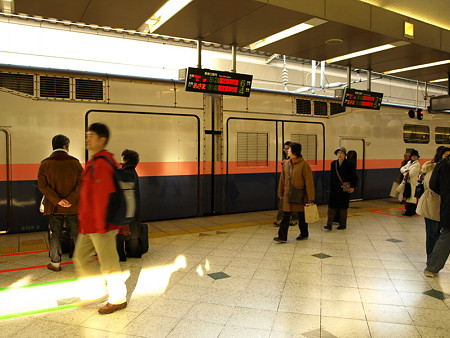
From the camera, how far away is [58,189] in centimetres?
433

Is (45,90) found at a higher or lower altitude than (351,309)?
higher

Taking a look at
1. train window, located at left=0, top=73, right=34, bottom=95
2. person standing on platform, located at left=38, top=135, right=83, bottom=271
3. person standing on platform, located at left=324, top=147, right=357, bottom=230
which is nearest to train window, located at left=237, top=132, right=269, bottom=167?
person standing on platform, located at left=324, top=147, right=357, bottom=230

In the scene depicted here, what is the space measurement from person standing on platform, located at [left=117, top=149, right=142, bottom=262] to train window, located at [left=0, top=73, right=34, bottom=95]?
7.72ft

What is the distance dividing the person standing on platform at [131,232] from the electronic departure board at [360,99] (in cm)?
603

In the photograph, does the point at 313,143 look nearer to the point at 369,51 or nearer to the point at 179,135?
the point at 369,51

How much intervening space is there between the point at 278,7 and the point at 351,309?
3.97m

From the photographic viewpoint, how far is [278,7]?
5.18m

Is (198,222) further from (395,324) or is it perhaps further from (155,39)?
(155,39)

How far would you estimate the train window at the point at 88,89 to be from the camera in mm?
6270

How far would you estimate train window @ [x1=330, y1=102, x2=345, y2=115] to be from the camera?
9.23 metres

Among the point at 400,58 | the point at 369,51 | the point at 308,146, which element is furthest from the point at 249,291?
the point at 400,58

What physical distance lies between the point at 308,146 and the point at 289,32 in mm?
3137

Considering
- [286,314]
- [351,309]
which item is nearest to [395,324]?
[351,309]

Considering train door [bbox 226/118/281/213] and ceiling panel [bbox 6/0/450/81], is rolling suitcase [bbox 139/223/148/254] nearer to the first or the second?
train door [bbox 226/118/281/213]
